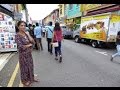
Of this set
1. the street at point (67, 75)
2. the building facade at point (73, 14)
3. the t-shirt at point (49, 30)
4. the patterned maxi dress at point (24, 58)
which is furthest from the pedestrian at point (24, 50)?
the building facade at point (73, 14)

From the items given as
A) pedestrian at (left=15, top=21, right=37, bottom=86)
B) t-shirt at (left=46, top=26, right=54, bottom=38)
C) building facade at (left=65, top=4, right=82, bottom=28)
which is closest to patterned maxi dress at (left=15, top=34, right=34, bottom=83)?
pedestrian at (left=15, top=21, right=37, bottom=86)

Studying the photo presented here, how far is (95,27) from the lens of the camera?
15617 millimetres

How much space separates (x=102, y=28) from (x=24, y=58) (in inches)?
387

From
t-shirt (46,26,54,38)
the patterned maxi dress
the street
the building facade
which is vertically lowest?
the street

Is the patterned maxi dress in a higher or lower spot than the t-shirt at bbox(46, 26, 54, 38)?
lower

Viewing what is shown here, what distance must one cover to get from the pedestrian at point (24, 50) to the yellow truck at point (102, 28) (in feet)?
30.2

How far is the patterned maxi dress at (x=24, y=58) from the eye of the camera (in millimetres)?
5715

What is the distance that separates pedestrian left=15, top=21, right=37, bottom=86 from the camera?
5.71 meters

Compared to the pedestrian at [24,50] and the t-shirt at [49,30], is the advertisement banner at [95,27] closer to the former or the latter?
the t-shirt at [49,30]

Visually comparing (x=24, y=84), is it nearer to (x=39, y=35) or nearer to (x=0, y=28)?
(x=0, y=28)

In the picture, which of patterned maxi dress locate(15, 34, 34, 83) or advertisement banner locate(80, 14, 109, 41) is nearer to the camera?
patterned maxi dress locate(15, 34, 34, 83)

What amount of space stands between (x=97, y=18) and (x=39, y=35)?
4739 mm

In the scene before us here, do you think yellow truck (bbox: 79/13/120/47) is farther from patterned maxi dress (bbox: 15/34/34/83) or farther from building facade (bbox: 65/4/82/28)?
building facade (bbox: 65/4/82/28)
